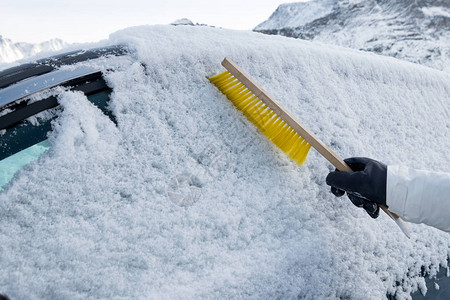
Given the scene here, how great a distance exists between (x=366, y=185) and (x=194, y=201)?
70cm

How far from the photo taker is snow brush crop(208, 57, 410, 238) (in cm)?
141

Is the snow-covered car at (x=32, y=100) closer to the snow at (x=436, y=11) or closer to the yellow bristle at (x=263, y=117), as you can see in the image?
the yellow bristle at (x=263, y=117)

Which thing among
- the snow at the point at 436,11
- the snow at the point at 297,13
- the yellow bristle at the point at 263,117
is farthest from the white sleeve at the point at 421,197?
the snow at the point at 297,13

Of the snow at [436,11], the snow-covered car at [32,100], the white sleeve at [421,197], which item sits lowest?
the snow at [436,11]

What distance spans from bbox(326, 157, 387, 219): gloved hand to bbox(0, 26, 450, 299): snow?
0.08 m

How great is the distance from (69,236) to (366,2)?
5091 centimetres

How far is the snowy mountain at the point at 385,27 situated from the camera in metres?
24.5

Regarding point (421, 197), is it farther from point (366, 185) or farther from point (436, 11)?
point (436, 11)

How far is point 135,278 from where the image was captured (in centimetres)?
96

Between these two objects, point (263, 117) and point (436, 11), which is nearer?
point (263, 117)

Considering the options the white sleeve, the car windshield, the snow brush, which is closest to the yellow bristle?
the snow brush

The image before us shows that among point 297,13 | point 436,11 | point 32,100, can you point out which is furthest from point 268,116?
point 297,13

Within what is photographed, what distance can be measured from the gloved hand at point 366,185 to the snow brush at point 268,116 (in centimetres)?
9

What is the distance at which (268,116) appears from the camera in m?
1.50
